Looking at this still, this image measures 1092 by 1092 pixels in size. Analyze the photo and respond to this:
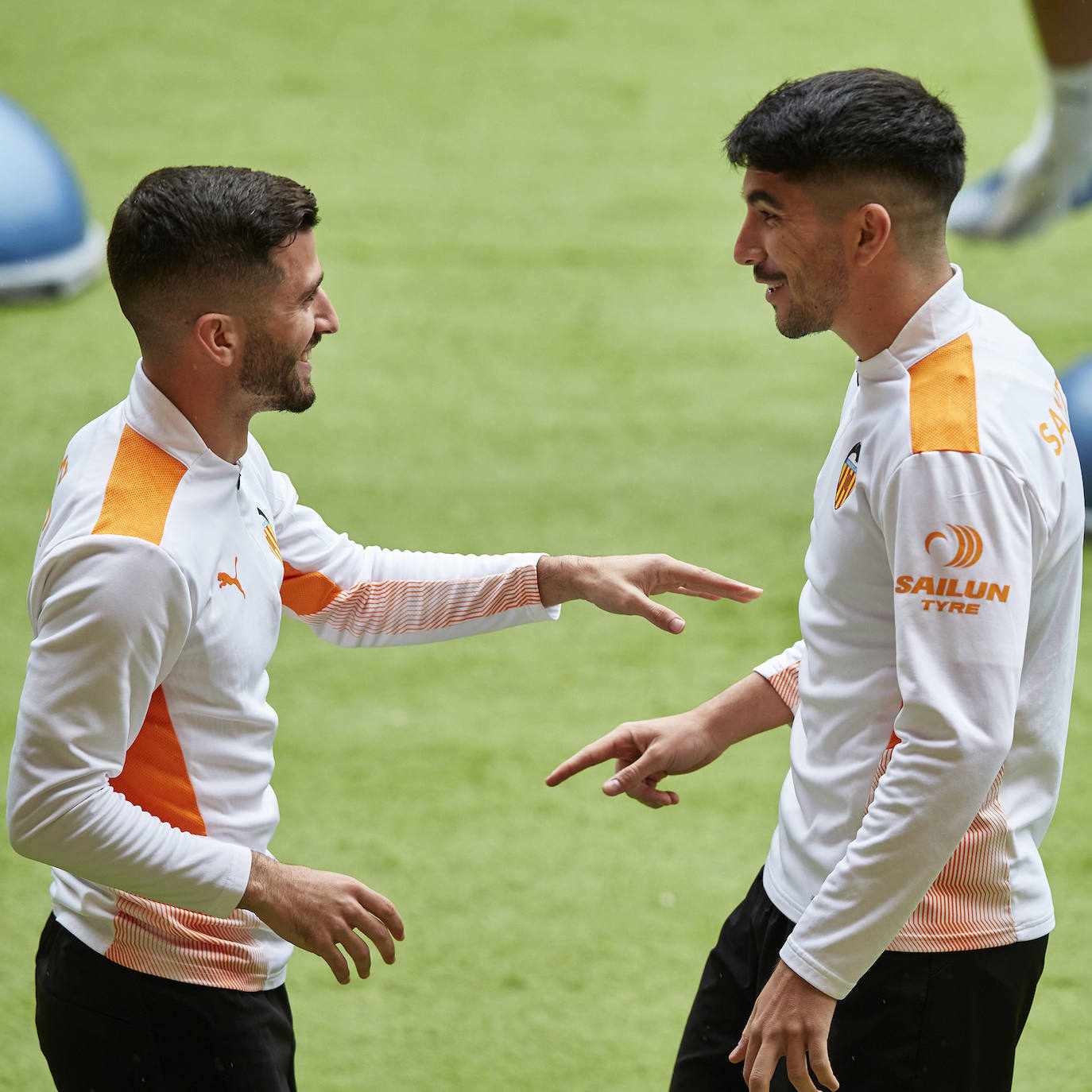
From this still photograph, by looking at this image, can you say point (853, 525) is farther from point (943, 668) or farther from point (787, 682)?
point (787, 682)

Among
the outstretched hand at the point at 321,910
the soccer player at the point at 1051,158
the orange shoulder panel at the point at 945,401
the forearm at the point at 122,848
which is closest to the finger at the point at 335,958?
the outstretched hand at the point at 321,910

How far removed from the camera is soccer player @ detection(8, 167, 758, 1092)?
5.09 ft

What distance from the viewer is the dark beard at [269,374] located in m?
1.73

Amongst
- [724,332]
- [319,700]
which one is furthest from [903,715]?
[724,332]

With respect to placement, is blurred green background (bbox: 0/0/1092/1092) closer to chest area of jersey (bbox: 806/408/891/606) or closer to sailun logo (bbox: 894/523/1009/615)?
chest area of jersey (bbox: 806/408/891/606)

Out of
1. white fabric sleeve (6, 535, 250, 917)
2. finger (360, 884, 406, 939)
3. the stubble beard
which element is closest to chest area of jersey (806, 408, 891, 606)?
the stubble beard

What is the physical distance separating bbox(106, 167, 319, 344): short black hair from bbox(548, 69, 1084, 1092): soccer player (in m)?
0.55

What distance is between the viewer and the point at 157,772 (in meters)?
1.68

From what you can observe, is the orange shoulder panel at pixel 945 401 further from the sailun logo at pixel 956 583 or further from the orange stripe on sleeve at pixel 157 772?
the orange stripe on sleeve at pixel 157 772

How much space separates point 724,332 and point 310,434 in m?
1.70

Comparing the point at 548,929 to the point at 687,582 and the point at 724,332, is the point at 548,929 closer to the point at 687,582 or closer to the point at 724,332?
the point at 687,582

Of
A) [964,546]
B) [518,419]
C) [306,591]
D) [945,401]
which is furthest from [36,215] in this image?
[964,546]

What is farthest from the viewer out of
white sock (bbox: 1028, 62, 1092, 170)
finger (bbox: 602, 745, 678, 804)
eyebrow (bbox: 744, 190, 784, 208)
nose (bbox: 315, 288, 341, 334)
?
white sock (bbox: 1028, 62, 1092, 170)

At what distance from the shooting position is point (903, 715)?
59.7 inches
